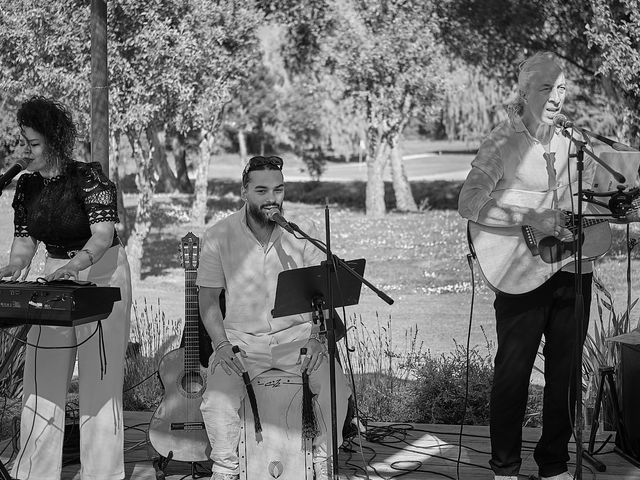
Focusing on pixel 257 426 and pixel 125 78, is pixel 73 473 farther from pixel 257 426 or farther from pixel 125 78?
pixel 125 78

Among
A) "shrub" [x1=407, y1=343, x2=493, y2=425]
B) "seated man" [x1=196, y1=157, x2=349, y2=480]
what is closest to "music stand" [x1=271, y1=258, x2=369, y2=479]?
"seated man" [x1=196, y1=157, x2=349, y2=480]

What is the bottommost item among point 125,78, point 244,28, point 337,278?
point 337,278

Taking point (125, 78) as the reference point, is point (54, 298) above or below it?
below

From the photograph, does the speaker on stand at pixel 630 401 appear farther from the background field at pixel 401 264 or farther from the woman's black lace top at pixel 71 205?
the woman's black lace top at pixel 71 205

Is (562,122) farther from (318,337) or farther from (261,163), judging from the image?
(318,337)

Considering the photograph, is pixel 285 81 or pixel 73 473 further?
pixel 285 81

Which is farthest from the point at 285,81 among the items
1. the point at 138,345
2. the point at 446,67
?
the point at 138,345

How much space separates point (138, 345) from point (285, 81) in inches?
1296

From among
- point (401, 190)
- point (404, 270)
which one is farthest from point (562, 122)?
point (401, 190)

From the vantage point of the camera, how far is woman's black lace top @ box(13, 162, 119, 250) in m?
4.38

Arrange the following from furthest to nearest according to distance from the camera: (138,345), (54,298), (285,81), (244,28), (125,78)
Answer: (285,81) → (244,28) → (125,78) → (138,345) → (54,298)

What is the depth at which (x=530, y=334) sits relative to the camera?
14.2ft

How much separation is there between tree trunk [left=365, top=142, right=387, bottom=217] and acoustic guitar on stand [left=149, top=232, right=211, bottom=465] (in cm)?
2021

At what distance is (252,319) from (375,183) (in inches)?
847
